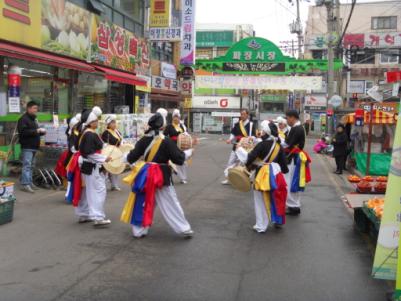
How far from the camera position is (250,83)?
924 inches

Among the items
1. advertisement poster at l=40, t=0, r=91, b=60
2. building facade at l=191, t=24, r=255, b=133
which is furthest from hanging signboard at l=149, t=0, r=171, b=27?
building facade at l=191, t=24, r=255, b=133

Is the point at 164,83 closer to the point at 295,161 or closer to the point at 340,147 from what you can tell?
the point at 340,147

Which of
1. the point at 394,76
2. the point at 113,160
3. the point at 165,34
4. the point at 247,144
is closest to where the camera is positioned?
the point at 394,76

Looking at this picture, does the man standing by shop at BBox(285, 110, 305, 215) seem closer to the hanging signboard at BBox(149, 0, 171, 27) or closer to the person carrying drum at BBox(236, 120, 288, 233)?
the person carrying drum at BBox(236, 120, 288, 233)

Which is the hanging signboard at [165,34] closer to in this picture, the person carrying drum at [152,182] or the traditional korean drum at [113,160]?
the traditional korean drum at [113,160]

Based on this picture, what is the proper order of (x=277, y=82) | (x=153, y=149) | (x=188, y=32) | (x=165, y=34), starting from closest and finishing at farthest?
(x=153, y=149), (x=165, y=34), (x=277, y=82), (x=188, y=32)

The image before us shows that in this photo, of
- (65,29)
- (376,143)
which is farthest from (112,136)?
(376,143)

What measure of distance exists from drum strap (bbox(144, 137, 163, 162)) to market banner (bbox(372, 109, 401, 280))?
11.1 ft

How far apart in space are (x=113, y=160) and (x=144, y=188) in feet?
5.31

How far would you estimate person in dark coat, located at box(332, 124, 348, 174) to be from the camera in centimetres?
1581

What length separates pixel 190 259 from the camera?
19.8ft

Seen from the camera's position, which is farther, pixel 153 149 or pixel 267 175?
pixel 267 175

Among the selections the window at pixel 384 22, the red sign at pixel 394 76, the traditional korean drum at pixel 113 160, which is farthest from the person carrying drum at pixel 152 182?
the window at pixel 384 22

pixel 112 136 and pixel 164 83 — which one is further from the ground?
pixel 164 83
